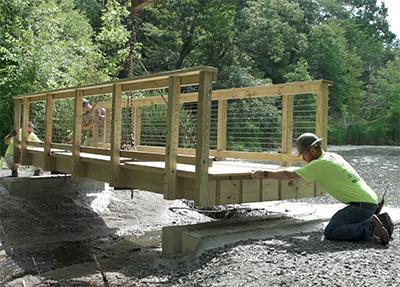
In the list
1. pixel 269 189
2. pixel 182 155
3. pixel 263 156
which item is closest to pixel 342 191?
pixel 269 189

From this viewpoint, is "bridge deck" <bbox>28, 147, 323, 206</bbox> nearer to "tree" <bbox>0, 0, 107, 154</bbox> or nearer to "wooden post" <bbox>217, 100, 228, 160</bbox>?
"wooden post" <bbox>217, 100, 228, 160</bbox>

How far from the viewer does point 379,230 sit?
5.50 meters

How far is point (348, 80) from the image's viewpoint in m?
47.4

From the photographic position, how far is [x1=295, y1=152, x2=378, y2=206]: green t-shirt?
5.62 metres

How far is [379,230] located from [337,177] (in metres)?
0.72

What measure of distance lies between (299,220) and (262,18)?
32439 mm

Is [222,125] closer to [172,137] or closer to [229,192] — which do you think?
[229,192]

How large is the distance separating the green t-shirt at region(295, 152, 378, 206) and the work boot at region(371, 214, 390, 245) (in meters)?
0.26

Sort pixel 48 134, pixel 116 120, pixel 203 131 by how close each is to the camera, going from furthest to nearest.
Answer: pixel 48 134, pixel 116 120, pixel 203 131

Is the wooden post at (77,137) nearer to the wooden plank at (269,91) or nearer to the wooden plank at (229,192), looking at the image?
the wooden plank at (269,91)

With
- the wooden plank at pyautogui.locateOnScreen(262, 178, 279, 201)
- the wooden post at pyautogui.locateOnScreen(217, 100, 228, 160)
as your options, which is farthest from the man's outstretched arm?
the wooden post at pyautogui.locateOnScreen(217, 100, 228, 160)

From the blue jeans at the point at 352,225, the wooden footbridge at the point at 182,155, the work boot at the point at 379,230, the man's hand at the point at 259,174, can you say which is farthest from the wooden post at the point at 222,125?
the work boot at the point at 379,230

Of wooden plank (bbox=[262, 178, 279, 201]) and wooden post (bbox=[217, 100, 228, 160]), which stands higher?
wooden post (bbox=[217, 100, 228, 160])

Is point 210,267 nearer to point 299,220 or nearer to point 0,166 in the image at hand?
point 299,220
